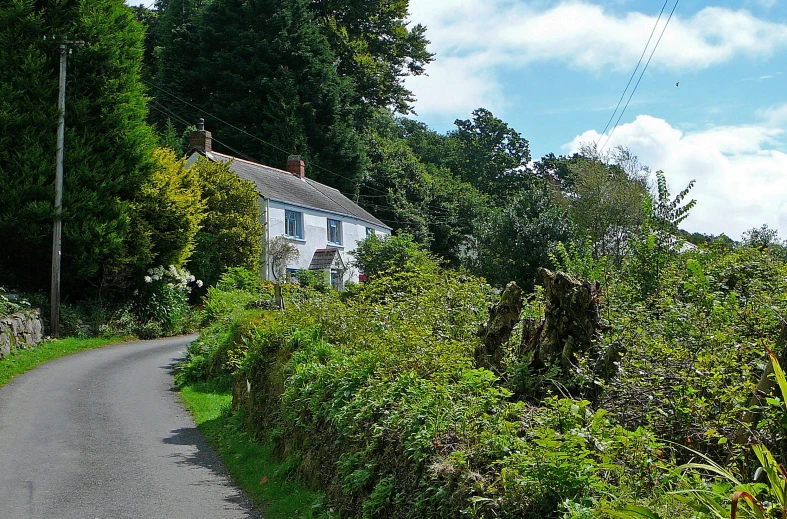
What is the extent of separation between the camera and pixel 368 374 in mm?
8016

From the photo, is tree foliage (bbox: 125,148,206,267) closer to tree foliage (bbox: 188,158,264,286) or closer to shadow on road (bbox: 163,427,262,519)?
tree foliage (bbox: 188,158,264,286)

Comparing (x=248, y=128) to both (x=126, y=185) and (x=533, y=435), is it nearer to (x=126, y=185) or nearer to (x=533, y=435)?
(x=126, y=185)

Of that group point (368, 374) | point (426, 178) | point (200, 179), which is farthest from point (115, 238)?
point (426, 178)

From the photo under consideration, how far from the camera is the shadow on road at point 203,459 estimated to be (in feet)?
28.8

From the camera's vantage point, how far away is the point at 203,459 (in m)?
10.9

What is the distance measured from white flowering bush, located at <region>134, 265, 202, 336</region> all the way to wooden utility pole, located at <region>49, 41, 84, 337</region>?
3.85 m

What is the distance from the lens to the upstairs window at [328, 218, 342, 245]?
44.1 metres

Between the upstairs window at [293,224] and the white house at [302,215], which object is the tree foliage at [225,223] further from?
the upstairs window at [293,224]

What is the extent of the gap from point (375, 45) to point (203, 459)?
5078cm

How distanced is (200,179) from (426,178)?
27.8m

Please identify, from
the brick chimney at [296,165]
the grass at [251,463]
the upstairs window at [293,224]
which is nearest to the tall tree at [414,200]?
the brick chimney at [296,165]

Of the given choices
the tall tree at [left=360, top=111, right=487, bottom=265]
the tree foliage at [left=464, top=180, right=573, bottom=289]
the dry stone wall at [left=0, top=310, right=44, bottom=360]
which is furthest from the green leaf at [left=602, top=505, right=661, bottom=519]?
the tall tree at [left=360, top=111, right=487, bottom=265]

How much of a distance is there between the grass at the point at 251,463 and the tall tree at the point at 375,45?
44.9 meters

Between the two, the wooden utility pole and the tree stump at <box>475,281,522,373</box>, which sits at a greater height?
the wooden utility pole
